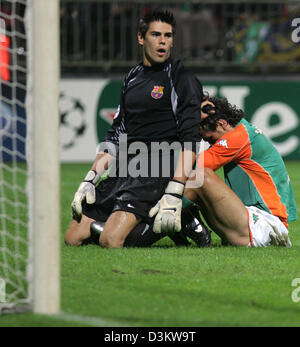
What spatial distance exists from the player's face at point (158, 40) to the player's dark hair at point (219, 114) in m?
0.48

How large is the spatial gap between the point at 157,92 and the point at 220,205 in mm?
1019

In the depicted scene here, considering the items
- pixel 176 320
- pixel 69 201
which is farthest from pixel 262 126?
pixel 176 320

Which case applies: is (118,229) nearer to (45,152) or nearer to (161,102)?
(161,102)

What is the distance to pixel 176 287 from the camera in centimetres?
473

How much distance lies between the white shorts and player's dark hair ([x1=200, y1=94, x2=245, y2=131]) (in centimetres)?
68

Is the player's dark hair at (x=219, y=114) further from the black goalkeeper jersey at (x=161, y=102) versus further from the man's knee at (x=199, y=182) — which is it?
the man's knee at (x=199, y=182)

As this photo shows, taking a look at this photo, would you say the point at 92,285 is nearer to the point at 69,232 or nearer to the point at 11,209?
the point at 69,232

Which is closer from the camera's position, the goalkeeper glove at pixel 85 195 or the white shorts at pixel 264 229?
the white shorts at pixel 264 229

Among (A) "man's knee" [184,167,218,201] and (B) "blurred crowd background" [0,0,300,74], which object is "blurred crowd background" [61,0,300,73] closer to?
(B) "blurred crowd background" [0,0,300,74]

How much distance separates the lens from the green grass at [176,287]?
4.02 m

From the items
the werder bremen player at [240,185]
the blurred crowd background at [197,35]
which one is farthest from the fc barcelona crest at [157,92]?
the blurred crowd background at [197,35]

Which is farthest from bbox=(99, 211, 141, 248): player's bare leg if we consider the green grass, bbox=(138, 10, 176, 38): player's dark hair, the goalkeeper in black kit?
bbox=(138, 10, 176, 38): player's dark hair

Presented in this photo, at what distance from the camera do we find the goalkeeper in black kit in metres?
6.05
